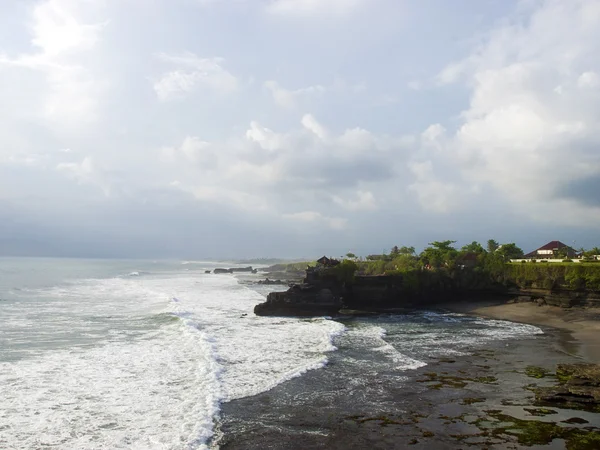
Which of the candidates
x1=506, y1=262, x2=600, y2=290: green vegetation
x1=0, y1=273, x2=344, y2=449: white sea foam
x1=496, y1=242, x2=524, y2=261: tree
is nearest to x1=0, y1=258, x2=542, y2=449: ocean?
x1=0, y1=273, x2=344, y2=449: white sea foam

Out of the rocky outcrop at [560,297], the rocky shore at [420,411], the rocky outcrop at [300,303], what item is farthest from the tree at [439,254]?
the rocky shore at [420,411]

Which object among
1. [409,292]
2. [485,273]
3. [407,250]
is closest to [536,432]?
[409,292]

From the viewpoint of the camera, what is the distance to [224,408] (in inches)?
578

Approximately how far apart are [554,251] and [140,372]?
6267cm

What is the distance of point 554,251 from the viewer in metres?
64.8

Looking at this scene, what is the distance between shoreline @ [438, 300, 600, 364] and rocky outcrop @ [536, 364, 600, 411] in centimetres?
545

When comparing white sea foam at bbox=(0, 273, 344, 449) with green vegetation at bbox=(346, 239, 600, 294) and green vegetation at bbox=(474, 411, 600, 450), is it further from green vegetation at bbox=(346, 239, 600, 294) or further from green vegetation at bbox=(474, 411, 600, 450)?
green vegetation at bbox=(346, 239, 600, 294)

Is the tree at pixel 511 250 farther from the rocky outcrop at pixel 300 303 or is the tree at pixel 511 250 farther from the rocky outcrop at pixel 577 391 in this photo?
the rocky outcrop at pixel 577 391

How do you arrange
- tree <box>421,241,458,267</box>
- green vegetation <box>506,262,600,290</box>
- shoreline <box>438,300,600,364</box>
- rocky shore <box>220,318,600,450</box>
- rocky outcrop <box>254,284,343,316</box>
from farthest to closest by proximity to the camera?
1. tree <box>421,241,458,267</box>
2. green vegetation <box>506,262,600,290</box>
3. rocky outcrop <box>254,284,343,316</box>
4. shoreline <box>438,300,600,364</box>
5. rocky shore <box>220,318,600,450</box>

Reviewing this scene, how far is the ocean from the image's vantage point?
12797 mm

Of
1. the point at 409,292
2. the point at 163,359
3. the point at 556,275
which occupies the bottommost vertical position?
the point at 163,359

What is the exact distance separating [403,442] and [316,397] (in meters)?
4.41

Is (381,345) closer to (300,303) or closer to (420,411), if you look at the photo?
(420,411)

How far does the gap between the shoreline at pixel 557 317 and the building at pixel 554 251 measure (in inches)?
911
